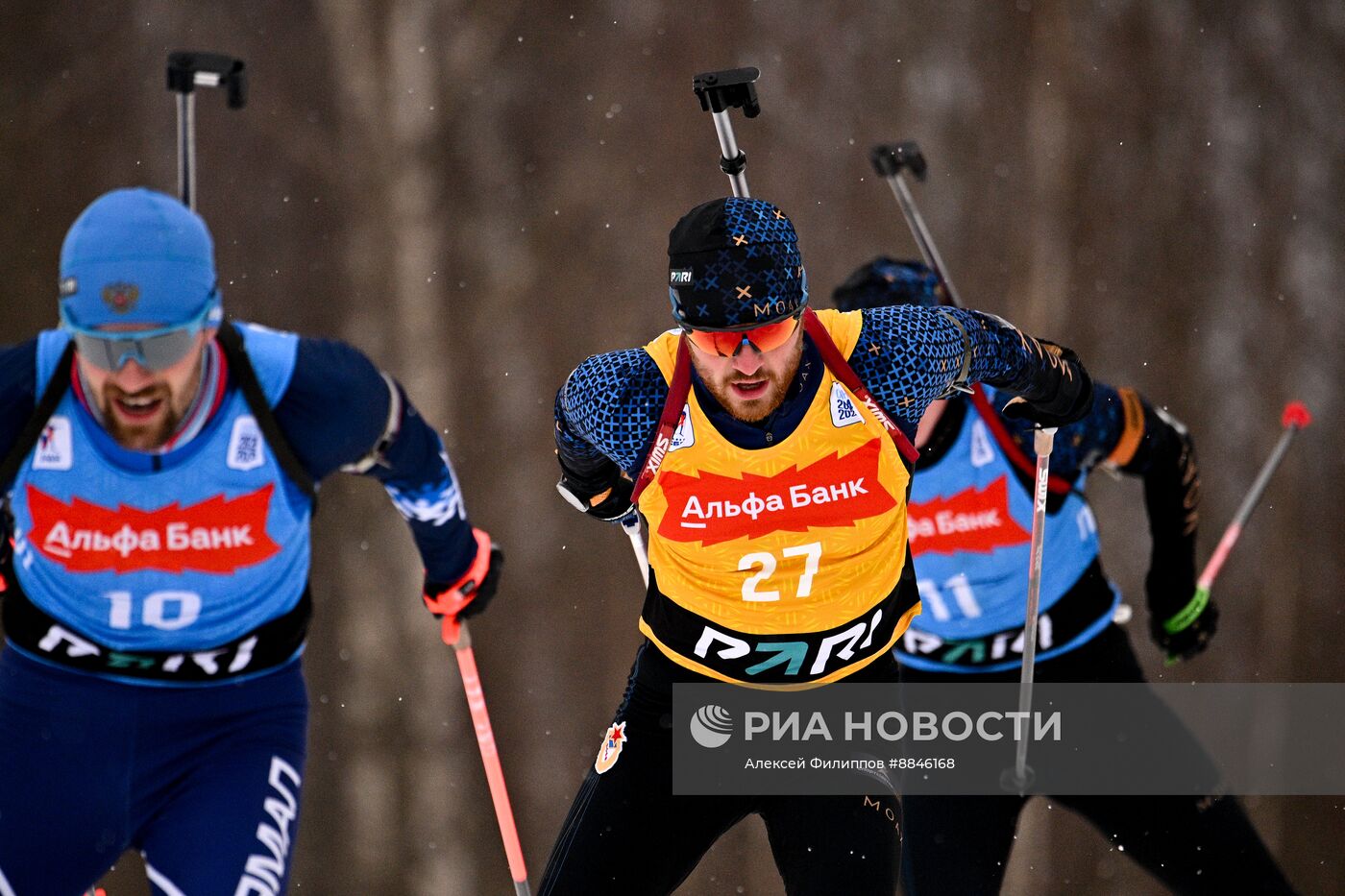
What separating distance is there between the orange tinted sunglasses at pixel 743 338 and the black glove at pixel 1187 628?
165cm

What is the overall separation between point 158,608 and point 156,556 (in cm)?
10

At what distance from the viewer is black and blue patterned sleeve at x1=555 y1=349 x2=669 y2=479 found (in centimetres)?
259

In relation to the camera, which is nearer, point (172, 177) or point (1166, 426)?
point (1166, 426)

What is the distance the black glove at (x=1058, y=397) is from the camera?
2873 millimetres

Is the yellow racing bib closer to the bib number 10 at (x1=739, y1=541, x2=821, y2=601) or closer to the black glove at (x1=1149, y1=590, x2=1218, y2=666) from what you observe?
the bib number 10 at (x1=739, y1=541, x2=821, y2=601)

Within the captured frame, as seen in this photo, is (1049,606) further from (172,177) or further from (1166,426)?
(172,177)

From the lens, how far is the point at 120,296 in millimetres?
2283

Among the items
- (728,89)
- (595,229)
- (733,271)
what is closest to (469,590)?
(733,271)

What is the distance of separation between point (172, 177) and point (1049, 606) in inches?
151

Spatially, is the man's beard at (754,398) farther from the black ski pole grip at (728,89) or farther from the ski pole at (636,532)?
the black ski pole grip at (728,89)

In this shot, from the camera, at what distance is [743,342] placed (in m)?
2.47

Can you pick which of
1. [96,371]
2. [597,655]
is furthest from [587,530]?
[96,371]

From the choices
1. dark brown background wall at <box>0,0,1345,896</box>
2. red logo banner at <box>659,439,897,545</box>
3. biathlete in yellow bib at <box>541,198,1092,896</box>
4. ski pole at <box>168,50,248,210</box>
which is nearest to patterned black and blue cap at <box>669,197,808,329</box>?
biathlete in yellow bib at <box>541,198,1092,896</box>

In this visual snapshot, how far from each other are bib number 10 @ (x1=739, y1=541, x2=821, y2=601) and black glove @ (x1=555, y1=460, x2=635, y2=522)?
461 millimetres
